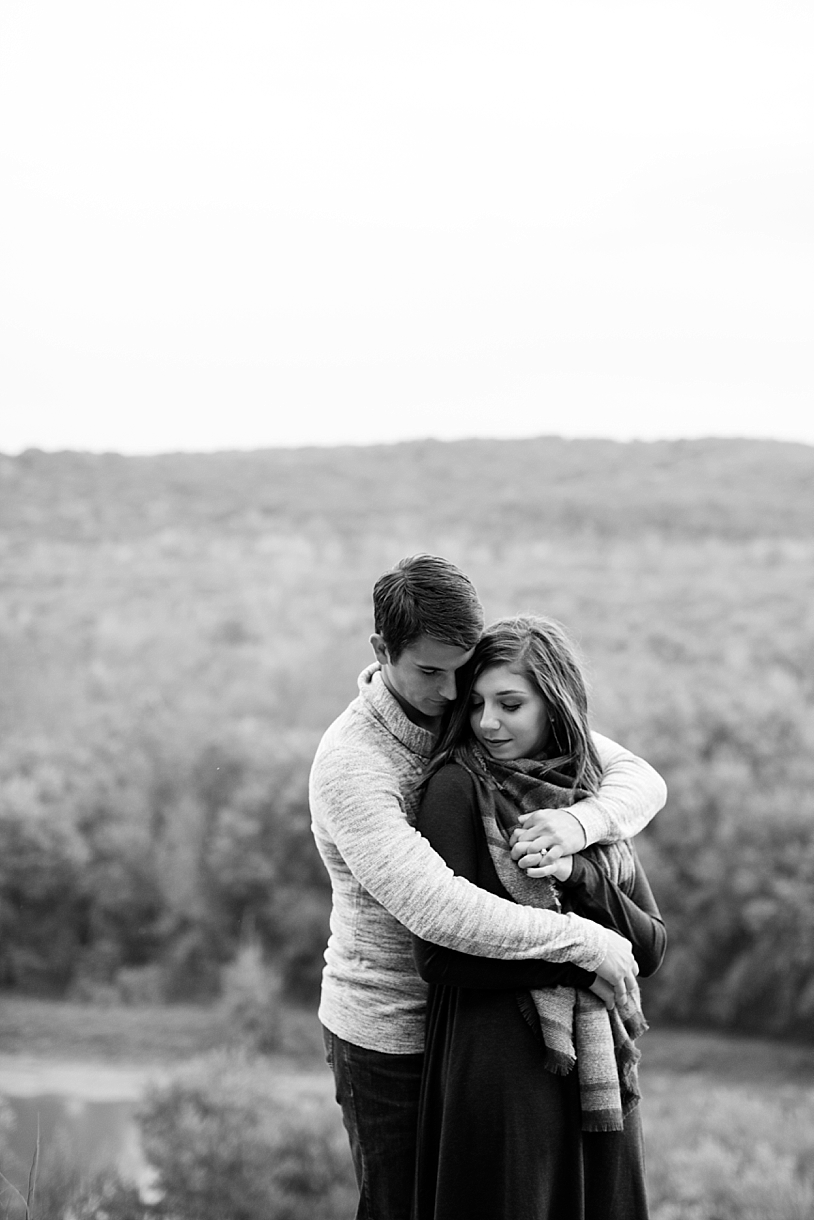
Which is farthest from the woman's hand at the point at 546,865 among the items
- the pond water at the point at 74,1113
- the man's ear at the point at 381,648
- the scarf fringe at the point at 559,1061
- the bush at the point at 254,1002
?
the bush at the point at 254,1002

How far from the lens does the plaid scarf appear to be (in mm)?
1565

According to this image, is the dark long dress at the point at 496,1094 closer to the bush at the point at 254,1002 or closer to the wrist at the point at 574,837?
the wrist at the point at 574,837

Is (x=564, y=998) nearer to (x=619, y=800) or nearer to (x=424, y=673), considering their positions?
(x=619, y=800)

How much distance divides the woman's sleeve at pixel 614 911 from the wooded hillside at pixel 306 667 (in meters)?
2.79

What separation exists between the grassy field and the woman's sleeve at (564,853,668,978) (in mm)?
2770

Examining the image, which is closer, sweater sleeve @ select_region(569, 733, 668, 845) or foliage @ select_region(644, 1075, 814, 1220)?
sweater sleeve @ select_region(569, 733, 668, 845)

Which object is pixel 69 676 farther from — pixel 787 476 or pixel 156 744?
pixel 787 476

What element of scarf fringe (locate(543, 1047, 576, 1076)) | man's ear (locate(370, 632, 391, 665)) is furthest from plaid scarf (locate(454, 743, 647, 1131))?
man's ear (locate(370, 632, 391, 665))

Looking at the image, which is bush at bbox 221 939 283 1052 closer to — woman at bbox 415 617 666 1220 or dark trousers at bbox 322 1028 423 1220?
dark trousers at bbox 322 1028 423 1220

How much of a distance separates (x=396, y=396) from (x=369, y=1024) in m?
3.77

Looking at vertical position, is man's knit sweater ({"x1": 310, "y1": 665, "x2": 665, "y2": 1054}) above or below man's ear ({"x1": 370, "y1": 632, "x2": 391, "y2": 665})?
below

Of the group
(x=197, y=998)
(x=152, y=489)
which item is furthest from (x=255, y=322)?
(x=197, y=998)

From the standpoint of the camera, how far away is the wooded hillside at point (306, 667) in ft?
14.4

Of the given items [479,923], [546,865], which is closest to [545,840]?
[546,865]
